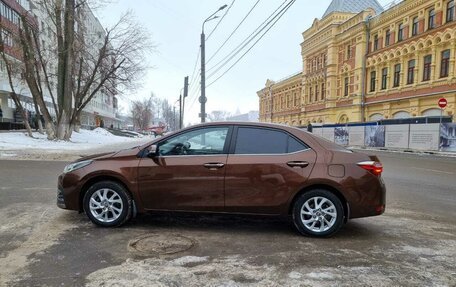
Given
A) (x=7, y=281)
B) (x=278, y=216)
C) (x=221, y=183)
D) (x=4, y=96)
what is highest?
(x=4, y=96)

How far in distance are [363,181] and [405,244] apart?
95 cm

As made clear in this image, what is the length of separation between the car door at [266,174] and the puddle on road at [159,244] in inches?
30.1

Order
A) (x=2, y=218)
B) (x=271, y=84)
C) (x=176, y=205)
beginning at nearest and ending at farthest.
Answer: (x=176, y=205) → (x=2, y=218) → (x=271, y=84)

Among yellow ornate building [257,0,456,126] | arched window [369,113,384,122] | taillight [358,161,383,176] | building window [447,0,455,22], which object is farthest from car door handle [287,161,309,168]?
arched window [369,113,384,122]

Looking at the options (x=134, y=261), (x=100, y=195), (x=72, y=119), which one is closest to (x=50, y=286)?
(x=134, y=261)

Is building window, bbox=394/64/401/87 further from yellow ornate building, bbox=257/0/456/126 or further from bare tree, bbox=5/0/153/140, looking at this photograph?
bare tree, bbox=5/0/153/140

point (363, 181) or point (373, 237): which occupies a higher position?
point (363, 181)

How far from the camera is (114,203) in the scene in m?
5.13

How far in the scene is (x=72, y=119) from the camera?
84.9ft

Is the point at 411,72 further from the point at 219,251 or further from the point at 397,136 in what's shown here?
the point at 219,251

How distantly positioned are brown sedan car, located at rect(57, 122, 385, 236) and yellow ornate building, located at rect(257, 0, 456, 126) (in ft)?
89.1

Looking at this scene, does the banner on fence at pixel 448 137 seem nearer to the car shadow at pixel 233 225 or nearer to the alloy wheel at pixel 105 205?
the car shadow at pixel 233 225

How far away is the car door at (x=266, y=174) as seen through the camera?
481cm

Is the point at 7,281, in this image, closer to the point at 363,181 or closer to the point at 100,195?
the point at 100,195
